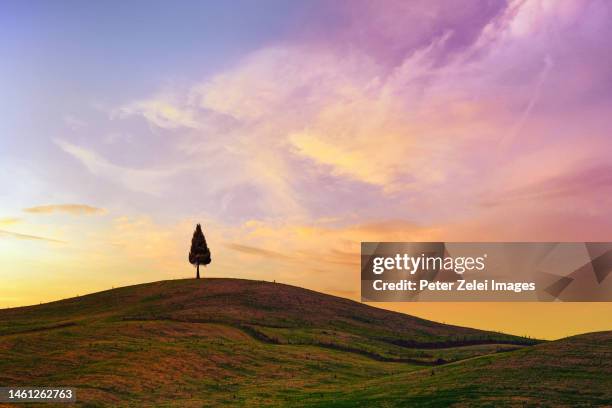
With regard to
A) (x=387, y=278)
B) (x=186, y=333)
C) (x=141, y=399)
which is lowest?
(x=141, y=399)

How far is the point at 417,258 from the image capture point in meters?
86.9

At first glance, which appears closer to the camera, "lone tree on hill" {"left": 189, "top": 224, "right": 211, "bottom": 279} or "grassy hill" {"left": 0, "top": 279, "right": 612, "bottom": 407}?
"grassy hill" {"left": 0, "top": 279, "right": 612, "bottom": 407}

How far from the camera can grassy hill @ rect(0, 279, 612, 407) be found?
52656mm

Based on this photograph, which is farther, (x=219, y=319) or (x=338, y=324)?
(x=338, y=324)

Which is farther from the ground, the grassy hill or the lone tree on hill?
the lone tree on hill

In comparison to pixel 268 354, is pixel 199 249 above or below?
above

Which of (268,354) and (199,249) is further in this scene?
(199,249)

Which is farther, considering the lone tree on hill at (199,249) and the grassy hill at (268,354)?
the lone tree on hill at (199,249)

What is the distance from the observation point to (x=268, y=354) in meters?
78.1

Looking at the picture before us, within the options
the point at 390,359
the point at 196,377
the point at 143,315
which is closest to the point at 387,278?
the point at 390,359

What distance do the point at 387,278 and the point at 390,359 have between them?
10.8 meters

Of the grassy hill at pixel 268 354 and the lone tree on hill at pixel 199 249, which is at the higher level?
the lone tree on hill at pixel 199 249

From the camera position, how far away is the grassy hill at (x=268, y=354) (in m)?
52.7

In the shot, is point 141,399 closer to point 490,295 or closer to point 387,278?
A: point 387,278
